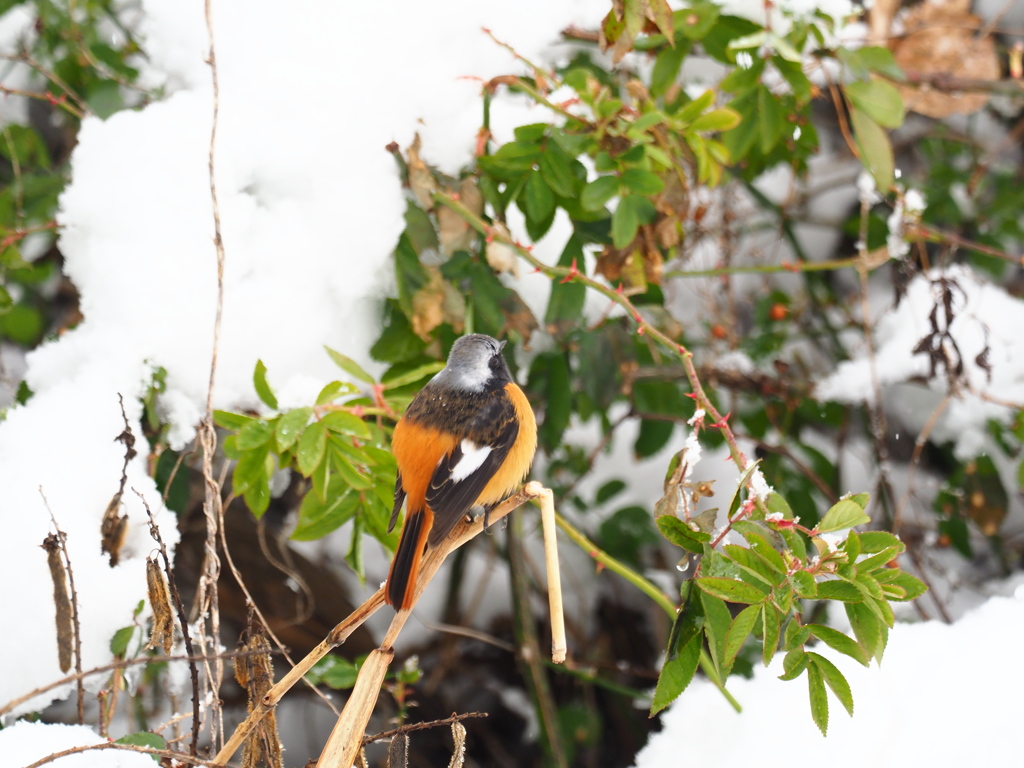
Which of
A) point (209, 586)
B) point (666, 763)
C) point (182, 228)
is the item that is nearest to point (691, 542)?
point (666, 763)

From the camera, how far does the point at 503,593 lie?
3.65 metres

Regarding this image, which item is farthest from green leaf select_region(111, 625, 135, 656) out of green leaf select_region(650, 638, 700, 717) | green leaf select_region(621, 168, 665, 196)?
green leaf select_region(621, 168, 665, 196)

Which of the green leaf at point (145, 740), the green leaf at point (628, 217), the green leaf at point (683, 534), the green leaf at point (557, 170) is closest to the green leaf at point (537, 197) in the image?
the green leaf at point (557, 170)

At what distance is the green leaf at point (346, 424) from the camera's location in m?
1.68

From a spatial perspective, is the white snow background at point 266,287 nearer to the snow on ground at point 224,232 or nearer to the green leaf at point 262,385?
the snow on ground at point 224,232

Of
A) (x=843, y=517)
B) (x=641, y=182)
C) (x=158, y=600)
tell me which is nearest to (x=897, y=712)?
(x=843, y=517)

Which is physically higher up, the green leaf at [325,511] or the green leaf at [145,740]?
the green leaf at [325,511]

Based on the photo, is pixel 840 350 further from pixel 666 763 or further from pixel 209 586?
pixel 209 586

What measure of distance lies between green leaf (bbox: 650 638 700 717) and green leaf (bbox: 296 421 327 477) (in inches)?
30.0

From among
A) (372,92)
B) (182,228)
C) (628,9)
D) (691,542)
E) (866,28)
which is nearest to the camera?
(691,542)

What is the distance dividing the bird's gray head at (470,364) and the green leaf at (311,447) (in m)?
0.29

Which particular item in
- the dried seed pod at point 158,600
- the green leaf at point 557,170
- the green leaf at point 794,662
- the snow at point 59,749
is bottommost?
the snow at point 59,749

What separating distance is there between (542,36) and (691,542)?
181 cm

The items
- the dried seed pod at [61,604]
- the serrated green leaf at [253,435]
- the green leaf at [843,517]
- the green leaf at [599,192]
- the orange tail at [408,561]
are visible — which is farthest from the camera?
the green leaf at [599,192]
